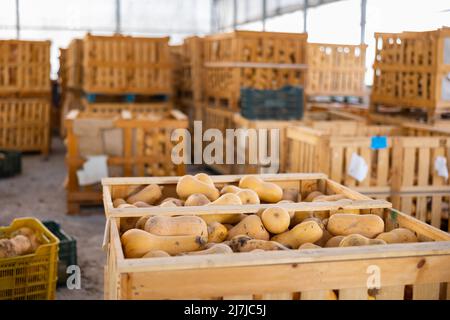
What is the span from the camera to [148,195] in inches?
150

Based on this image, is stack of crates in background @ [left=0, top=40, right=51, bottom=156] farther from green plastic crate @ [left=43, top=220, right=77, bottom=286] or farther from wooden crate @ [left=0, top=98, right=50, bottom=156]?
green plastic crate @ [left=43, top=220, right=77, bottom=286]

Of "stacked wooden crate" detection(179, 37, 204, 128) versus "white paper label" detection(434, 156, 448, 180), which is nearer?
→ "white paper label" detection(434, 156, 448, 180)

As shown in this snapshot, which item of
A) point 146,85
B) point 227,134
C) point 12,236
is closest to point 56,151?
point 146,85

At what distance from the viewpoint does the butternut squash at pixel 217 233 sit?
3023mm

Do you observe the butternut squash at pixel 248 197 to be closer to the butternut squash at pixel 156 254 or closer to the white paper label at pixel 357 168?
the butternut squash at pixel 156 254

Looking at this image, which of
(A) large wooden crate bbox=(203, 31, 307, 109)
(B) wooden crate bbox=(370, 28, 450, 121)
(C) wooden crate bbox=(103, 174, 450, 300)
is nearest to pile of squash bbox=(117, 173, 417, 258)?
(C) wooden crate bbox=(103, 174, 450, 300)

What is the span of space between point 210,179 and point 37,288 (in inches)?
73.9

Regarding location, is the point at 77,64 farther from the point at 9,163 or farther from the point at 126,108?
the point at 9,163

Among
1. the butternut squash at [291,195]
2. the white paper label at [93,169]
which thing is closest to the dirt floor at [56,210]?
the white paper label at [93,169]

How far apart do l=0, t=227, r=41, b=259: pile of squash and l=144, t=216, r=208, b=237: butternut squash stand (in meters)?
2.18

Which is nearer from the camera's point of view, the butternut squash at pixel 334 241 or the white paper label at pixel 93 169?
the butternut squash at pixel 334 241

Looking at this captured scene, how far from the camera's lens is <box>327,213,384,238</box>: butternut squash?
121 inches

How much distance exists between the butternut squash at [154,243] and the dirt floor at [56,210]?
286cm

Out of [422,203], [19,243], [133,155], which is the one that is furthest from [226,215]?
[133,155]
